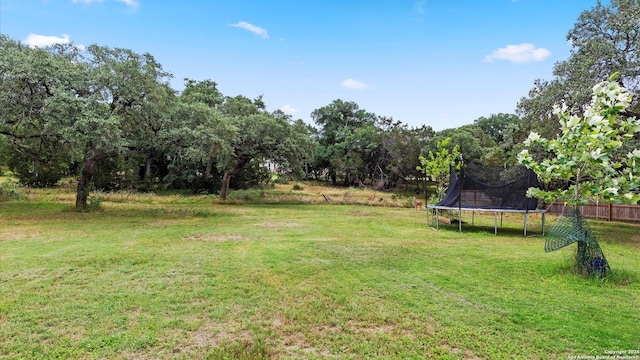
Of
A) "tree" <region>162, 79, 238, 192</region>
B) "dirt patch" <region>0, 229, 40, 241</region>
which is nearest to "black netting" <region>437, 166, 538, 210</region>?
"tree" <region>162, 79, 238, 192</region>

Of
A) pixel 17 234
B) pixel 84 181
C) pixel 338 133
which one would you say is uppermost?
pixel 338 133

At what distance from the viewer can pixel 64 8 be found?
11.1 meters

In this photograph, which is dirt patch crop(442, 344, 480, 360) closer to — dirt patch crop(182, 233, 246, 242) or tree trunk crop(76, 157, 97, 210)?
dirt patch crop(182, 233, 246, 242)

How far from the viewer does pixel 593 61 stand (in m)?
9.52

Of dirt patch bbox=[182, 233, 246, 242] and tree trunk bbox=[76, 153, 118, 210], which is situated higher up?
tree trunk bbox=[76, 153, 118, 210]

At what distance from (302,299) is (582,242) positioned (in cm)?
406

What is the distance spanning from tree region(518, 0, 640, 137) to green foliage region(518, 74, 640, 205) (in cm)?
531

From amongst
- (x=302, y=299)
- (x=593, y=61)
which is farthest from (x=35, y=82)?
(x=593, y=61)

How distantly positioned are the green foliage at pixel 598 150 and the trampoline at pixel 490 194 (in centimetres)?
483

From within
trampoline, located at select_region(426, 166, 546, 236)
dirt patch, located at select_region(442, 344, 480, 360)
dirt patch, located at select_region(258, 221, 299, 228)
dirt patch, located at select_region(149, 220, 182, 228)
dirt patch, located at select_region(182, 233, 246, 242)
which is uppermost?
trampoline, located at select_region(426, 166, 546, 236)

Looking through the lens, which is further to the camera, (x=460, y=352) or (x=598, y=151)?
(x=598, y=151)

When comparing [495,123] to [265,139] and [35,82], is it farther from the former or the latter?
[35,82]

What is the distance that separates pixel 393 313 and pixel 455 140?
29.1 meters

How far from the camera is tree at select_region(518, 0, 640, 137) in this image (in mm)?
9375
